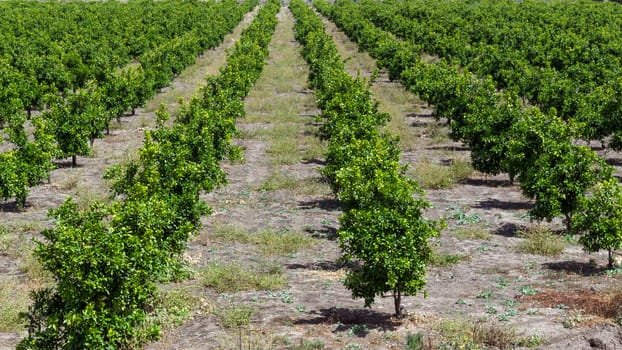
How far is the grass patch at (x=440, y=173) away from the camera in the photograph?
1441 inches

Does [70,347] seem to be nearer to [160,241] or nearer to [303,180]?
[160,241]

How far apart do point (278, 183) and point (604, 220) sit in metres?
16.9

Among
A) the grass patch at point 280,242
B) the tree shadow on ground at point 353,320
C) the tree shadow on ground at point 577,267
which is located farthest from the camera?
the grass patch at point 280,242

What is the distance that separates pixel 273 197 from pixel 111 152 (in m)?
12.4

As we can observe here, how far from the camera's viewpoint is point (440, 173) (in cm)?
3762

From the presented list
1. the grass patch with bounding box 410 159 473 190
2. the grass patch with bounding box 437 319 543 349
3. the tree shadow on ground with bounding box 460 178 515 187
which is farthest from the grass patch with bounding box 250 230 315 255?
the tree shadow on ground with bounding box 460 178 515 187

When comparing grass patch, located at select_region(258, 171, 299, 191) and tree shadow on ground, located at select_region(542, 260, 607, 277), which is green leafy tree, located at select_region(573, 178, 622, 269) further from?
grass patch, located at select_region(258, 171, 299, 191)

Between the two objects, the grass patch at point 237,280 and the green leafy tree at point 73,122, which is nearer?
the grass patch at point 237,280

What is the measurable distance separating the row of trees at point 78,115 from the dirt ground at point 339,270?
4.33 ft

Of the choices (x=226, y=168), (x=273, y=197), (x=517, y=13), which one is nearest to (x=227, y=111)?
(x=226, y=168)

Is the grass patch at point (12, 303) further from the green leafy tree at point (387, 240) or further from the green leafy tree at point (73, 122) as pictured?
the green leafy tree at point (73, 122)

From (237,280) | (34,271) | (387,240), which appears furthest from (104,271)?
(34,271)

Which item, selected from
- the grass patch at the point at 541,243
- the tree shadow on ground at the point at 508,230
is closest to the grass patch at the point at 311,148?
the tree shadow on ground at the point at 508,230

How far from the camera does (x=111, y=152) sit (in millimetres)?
43062
